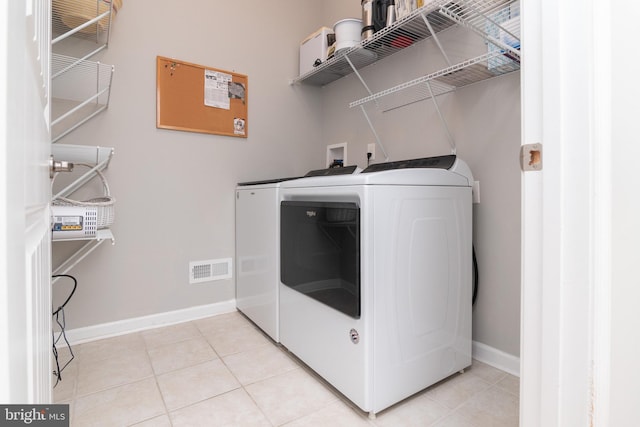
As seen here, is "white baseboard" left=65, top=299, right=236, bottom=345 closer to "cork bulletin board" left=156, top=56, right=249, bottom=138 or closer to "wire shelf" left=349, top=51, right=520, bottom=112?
"cork bulletin board" left=156, top=56, right=249, bottom=138

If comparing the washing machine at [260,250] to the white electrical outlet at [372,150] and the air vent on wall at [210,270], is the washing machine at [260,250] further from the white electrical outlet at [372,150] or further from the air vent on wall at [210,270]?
the white electrical outlet at [372,150]

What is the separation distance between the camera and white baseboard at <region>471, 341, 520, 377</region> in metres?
1.52

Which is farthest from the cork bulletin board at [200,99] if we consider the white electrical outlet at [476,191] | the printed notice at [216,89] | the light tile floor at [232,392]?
the white electrical outlet at [476,191]

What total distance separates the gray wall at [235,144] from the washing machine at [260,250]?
0.61 ft

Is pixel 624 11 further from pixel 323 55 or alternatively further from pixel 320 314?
pixel 323 55

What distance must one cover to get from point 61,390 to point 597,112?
210cm

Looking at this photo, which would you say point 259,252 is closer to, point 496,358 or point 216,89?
point 216,89

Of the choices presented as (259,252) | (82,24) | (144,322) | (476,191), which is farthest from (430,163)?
(144,322)

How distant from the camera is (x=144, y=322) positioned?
6.76 feet

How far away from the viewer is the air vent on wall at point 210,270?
225 centimetres

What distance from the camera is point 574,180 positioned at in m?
0.50

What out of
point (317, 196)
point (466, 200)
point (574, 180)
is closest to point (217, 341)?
point (317, 196)

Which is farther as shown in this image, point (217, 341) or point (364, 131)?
point (364, 131)

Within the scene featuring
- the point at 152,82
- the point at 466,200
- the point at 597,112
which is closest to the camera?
the point at 597,112
